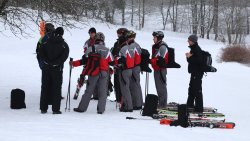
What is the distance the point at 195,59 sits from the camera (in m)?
10.2

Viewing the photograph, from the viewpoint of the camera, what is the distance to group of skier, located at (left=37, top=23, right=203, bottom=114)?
32.6 feet

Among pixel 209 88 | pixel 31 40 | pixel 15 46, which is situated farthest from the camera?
pixel 31 40

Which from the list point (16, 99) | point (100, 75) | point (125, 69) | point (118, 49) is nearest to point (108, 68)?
point (100, 75)

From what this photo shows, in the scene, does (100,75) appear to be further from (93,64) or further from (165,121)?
(165,121)

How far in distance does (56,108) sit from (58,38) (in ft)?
5.29

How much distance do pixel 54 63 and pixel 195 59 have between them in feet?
10.8

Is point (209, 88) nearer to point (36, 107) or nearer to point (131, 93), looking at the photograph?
point (131, 93)

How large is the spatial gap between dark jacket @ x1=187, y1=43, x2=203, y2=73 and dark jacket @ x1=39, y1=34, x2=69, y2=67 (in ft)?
10.0

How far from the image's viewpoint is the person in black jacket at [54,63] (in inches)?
389

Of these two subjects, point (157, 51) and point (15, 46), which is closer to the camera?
point (157, 51)

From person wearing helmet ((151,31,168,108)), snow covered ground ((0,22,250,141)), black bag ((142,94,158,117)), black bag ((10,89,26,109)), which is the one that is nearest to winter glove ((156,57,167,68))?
person wearing helmet ((151,31,168,108))

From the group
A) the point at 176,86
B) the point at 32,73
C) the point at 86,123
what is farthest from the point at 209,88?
the point at 86,123

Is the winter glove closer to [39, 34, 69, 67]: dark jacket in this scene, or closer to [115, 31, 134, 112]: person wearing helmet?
[115, 31, 134, 112]: person wearing helmet

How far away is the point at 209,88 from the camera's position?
16719 millimetres
